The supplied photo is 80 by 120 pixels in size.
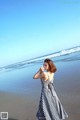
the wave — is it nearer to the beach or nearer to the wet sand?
the beach

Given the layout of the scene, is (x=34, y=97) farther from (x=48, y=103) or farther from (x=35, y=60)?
(x=35, y=60)

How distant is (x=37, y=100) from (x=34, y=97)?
44 centimetres

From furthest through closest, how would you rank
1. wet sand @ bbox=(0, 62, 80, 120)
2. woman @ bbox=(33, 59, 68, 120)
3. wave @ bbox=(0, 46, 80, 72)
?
wave @ bbox=(0, 46, 80, 72)
wet sand @ bbox=(0, 62, 80, 120)
woman @ bbox=(33, 59, 68, 120)

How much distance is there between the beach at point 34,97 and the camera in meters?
6.51

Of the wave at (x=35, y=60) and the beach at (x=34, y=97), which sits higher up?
the wave at (x=35, y=60)

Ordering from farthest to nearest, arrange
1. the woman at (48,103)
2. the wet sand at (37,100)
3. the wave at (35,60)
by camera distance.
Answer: the wave at (35,60)
the wet sand at (37,100)
the woman at (48,103)

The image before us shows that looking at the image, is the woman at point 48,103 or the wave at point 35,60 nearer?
the woman at point 48,103

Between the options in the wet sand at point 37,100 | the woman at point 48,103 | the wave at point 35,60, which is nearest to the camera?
the woman at point 48,103

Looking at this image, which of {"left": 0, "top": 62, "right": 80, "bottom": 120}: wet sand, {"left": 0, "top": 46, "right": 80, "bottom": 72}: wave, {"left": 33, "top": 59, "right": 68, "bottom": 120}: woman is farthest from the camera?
{"left": 0, "top": 46, "right": 80, "bottom": 72}: wave

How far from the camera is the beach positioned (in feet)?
21.4

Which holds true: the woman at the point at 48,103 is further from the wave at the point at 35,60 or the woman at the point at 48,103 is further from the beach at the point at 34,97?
the wave at the point at 35,60

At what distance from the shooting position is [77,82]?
943 centimetres

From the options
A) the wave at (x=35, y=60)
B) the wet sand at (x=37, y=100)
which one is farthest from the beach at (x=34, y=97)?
the wave at (x=35, y=60)

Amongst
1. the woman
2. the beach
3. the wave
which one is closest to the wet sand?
the beach
